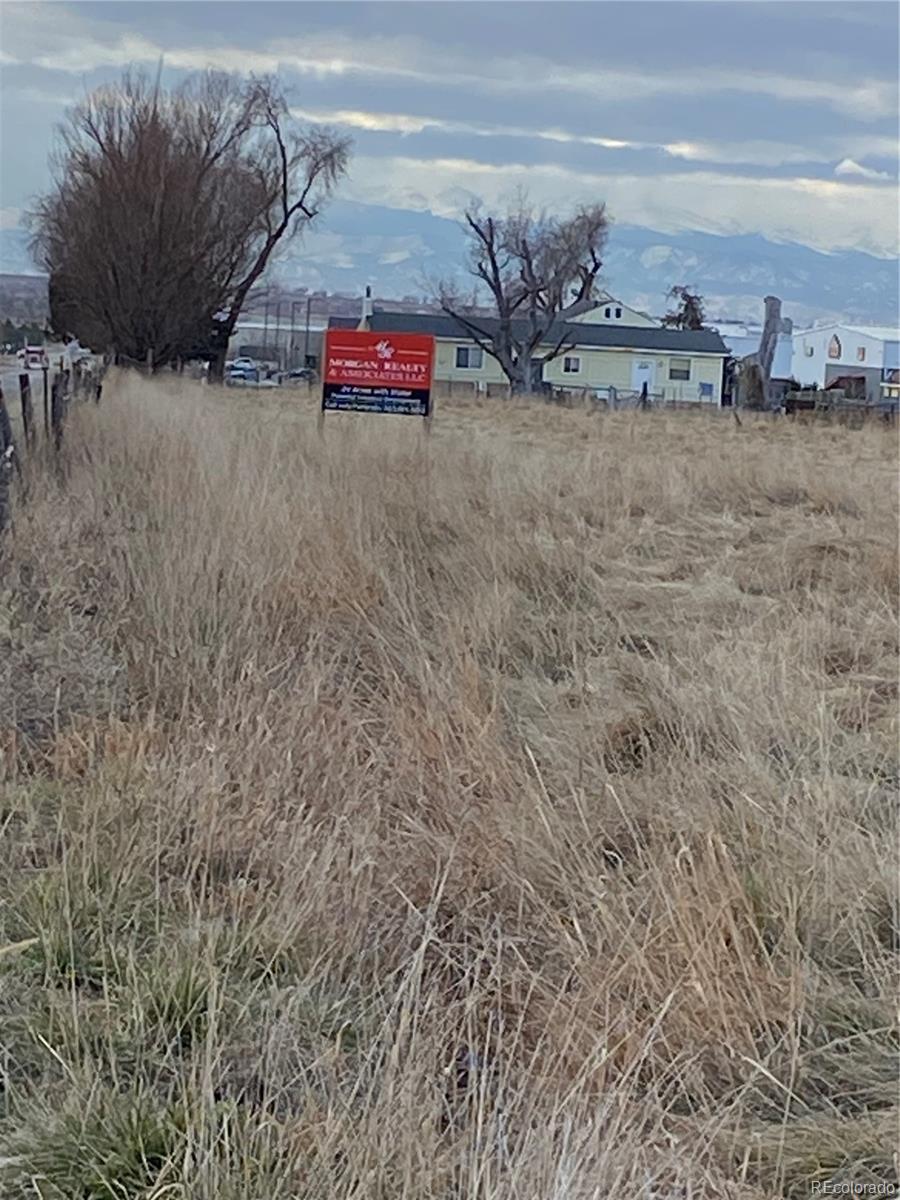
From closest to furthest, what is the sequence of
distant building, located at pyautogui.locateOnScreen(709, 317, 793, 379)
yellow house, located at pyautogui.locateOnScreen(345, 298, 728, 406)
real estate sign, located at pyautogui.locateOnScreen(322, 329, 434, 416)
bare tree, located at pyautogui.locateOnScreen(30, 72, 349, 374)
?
real estate sign, located at pyautogui.locateOnScreen(322, 329, 434, 416) → bare tree, located at pyautogui.locateOnScreen(30, 72, 349, 374) → yellow house, located at pyautogui.locateOnScreen(345, 298, 728, 406) → distant building, located at pyautogui.locateOnScreen(709, 317, 793, 379)

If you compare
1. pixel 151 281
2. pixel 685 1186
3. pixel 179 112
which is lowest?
pixel 685 1186

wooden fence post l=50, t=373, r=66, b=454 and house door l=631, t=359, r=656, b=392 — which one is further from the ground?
house door l=631, t=359, r=656, b=392

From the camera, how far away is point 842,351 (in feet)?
319

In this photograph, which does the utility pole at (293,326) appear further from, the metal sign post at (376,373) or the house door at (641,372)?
the metal sign post at (376,373)

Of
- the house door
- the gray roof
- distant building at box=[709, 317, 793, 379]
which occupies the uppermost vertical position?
distant building at box=[709, 317, 793, 379]

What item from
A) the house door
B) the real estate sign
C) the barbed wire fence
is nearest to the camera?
the barbed wire fence

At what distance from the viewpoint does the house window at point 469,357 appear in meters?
68.3

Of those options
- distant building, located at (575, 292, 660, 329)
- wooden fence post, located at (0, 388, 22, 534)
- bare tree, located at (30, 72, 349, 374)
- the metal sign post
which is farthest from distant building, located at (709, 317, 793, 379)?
wooden fence post, located at (0, 388, 22, 534)

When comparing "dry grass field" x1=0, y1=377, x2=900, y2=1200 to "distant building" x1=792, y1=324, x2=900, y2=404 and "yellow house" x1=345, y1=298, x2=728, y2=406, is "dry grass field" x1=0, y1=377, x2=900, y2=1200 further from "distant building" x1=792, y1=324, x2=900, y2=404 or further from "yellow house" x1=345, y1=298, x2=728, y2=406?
"distant building" x1=792, y1=324, x2=900, y2=404

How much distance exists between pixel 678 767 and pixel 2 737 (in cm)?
215

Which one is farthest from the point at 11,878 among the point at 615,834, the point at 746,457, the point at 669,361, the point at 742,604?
the point at 669,361

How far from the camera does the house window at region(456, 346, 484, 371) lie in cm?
6831

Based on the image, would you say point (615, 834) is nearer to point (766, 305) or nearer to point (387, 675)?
point (387, 675)

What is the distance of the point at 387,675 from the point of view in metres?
5.05
